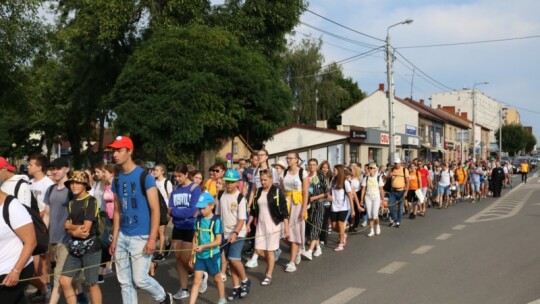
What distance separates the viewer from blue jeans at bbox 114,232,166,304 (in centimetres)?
509

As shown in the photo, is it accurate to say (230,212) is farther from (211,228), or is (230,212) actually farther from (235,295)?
(235,295)

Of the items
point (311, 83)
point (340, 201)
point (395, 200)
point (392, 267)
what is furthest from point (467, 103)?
point (392, 267)

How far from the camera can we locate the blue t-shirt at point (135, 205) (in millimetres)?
5086

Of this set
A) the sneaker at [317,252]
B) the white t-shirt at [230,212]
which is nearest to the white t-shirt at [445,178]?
the sneaker at [317,252]

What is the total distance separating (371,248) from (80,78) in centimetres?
1873

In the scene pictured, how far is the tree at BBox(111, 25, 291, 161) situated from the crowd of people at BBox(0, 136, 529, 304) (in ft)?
23.8

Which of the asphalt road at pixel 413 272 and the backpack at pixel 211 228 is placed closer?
the backpack at pixel 211 228

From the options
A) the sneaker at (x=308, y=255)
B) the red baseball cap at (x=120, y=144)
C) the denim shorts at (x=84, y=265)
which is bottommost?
the sneaker at (x=308, y=255)

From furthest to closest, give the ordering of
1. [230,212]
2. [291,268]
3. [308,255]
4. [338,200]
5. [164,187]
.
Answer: [338,200] < [164,187] < [308,255] < [291,268] < [230,212]

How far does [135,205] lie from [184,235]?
5.41 ft

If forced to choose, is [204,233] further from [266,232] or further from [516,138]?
[516,138]

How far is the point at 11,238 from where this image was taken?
12.9 ft

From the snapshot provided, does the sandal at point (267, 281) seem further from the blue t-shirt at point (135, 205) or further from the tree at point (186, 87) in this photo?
the tree at point (186, 87)

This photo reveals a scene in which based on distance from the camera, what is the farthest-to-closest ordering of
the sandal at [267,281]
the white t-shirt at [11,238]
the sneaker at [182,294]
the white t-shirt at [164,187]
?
the white t-shirt at [164,187]
the sandal at [267,281]
the sneaker at [182,294]
the white t-shirt at [11,238]
